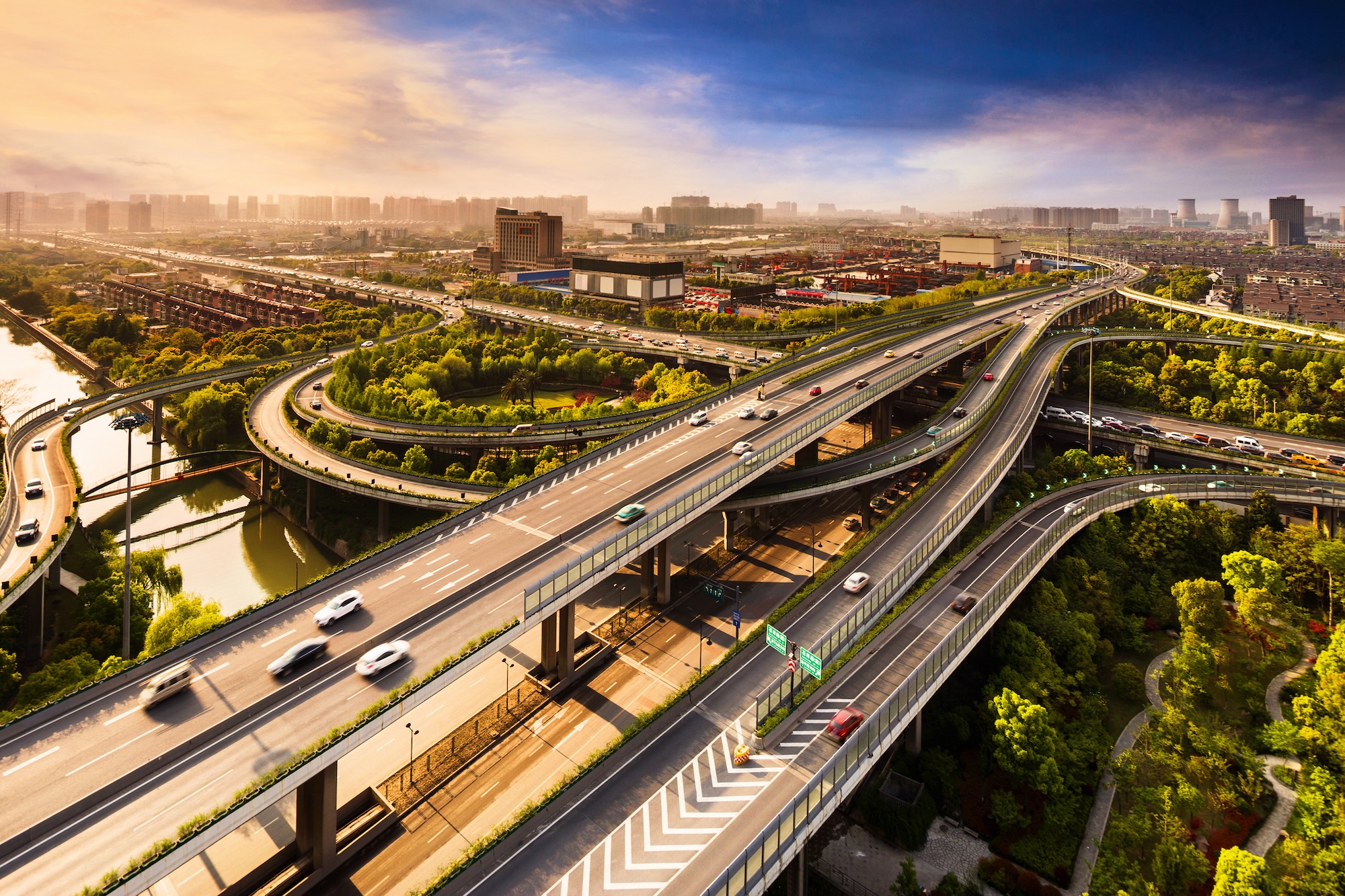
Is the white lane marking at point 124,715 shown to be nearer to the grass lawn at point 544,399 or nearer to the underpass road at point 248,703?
the underpass road at point 248,703

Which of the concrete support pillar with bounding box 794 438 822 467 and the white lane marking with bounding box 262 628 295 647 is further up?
the concrete support pillar with bounding box 794 438 822 467

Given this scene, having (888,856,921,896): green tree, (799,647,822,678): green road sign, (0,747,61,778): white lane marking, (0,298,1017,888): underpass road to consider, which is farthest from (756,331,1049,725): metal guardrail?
(0,747,61,778): white lane marking

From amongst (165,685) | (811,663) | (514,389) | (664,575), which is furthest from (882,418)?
(165,685)

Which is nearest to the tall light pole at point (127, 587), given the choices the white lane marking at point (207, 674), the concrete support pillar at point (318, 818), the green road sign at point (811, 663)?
the white lane marking at point (207, 674)

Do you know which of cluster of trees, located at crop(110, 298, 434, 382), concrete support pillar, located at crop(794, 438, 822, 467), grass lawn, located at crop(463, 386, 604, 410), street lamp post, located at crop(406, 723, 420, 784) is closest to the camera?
street lamp post, located at crop(406, 723, 420, 784)

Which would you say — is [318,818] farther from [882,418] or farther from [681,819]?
[882,418]

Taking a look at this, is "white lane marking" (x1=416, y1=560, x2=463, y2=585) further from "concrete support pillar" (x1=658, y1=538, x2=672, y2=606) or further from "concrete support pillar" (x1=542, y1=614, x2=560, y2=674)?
"concrete support pillar" (x1=658, y1=538, x2=672, y2=606)

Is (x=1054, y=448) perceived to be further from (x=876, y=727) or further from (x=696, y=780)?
(x=696, y=780)
